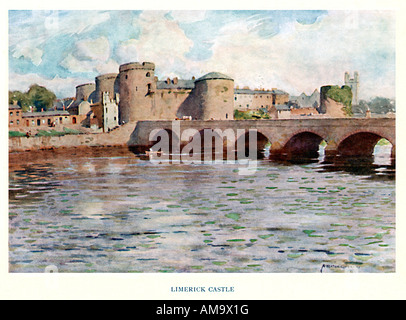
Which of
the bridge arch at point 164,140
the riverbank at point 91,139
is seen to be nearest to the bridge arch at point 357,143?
Answer: the bridge arch at point 164,140

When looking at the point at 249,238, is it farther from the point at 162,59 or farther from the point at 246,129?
the point at 246,129

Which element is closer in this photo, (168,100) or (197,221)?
(197,221)

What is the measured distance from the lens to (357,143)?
30.5 metres

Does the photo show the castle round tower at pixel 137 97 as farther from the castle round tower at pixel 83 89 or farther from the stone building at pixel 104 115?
the castle round tower at pixel 83 89

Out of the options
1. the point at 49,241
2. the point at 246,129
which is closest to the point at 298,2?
the point at 49,241

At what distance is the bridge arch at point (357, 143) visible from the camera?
2866 centimetres

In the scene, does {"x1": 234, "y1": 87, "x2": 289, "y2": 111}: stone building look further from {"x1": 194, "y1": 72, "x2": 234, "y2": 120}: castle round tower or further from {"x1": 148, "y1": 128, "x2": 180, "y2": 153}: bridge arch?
{"x1": 148, "y1": 128, "x2": 180, "y2": 153}: bridge arch

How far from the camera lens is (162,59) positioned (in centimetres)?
1678

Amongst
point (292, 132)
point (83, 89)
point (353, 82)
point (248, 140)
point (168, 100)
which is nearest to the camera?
point (353, 82)

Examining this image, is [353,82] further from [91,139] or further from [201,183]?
[91,139]

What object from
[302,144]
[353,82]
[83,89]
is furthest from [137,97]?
[353,82]

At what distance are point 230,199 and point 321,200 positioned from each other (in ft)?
10.8
